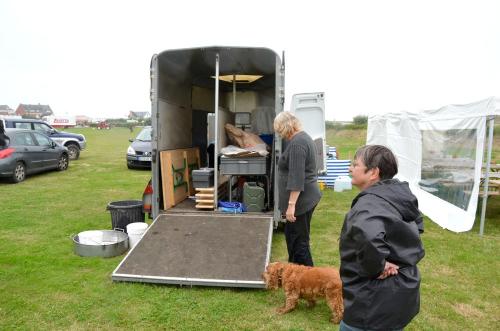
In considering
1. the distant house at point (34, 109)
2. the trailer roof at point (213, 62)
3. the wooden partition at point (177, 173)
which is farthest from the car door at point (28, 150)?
the distant house at point (34, 109)

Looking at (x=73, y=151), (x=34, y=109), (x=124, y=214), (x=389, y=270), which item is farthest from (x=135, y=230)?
(x=34, y=109)

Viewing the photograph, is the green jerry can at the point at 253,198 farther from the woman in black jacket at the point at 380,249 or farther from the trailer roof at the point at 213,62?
the woman in black jacket at the point at 380,249

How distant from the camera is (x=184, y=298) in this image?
13.0 ft

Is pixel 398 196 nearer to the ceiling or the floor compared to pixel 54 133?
nearer to the floor

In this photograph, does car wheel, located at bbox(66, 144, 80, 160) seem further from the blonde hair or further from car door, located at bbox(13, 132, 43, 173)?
the blonde hair

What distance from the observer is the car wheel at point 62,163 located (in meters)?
13.5

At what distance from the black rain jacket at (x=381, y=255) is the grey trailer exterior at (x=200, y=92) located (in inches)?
143

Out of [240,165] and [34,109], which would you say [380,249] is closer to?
[240,165]

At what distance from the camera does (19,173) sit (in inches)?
440

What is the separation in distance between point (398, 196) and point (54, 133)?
59.1ft

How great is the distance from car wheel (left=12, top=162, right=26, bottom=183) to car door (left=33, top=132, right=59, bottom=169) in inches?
38.2

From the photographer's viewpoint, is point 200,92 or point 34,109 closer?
point 200,92

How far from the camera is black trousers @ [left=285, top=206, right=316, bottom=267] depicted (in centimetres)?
388

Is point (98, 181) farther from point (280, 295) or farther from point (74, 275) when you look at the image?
A: point (280, 295)
